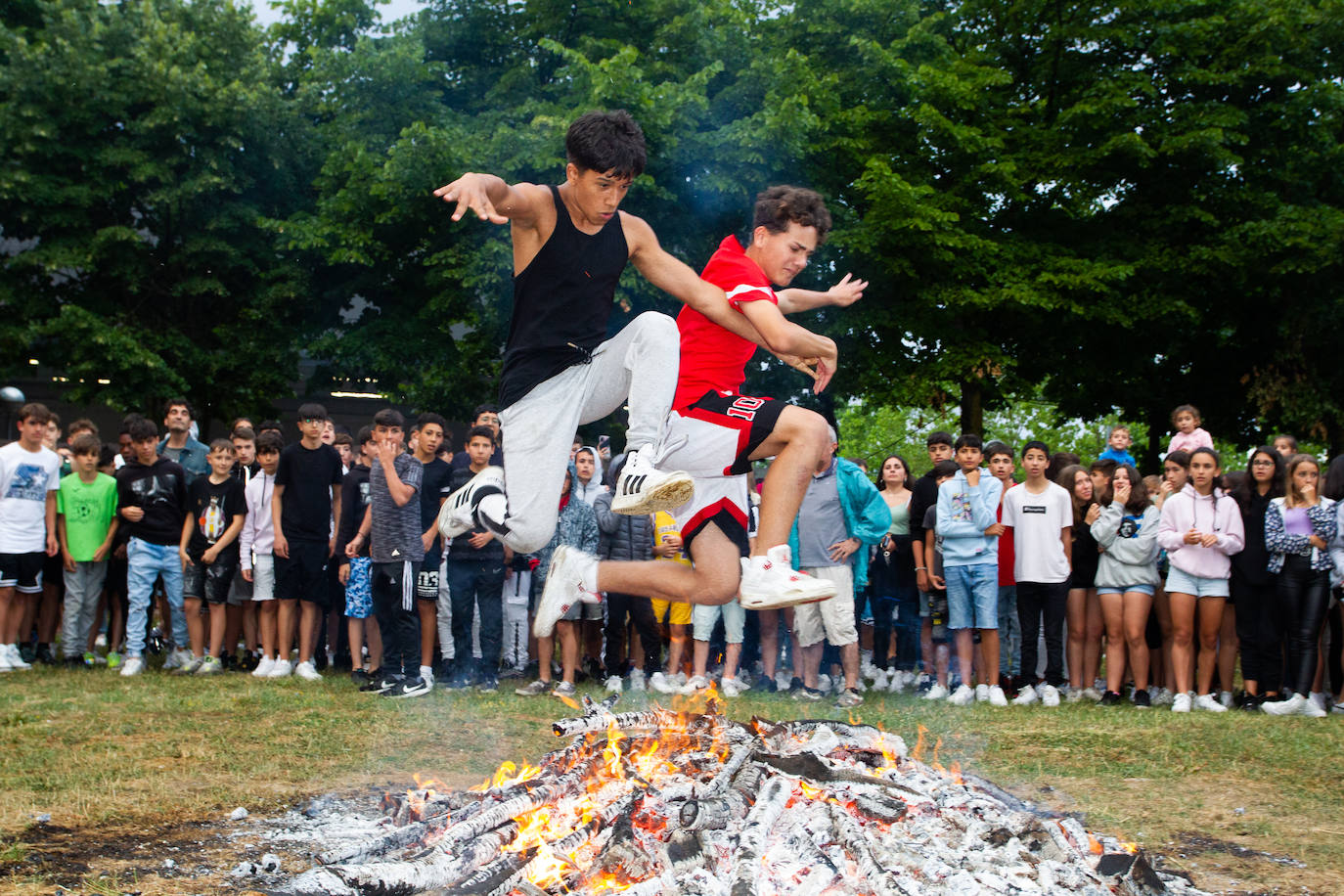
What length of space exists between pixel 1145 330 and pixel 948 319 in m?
3.81

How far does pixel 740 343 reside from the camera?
504 centimetres

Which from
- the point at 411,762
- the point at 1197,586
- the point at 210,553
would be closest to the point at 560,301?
the point at 411,762

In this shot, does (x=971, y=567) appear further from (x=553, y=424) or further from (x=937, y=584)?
(x=553, y=424)

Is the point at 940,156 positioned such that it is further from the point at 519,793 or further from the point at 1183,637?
the point at 519,793

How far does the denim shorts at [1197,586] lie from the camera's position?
873 cm

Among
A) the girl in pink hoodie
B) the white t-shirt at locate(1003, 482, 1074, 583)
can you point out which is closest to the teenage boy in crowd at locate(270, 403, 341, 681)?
the white t-shirt at locate(1003, 482, 1074, 583)

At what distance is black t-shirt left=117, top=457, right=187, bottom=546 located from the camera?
33.1 feet

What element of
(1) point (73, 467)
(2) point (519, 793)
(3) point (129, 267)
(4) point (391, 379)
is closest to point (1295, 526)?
(2) point (519, 793)

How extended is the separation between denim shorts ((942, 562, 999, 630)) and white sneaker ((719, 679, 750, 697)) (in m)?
1.75

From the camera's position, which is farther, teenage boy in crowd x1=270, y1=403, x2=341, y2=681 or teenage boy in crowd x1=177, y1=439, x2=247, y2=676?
teenage boy in crowd x1=177, y1=439, x2=247, y2=676

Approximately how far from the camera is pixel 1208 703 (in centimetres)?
863

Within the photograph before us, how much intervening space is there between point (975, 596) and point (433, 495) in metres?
4.45

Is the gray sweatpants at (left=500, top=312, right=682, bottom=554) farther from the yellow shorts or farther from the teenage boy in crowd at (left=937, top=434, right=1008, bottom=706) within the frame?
the teenage boy in crowd at (left=937, top=434, right=1008, bottom=706)

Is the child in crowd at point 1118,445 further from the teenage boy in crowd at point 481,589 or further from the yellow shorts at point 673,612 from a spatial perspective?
the teenage boy in crowd at point 481,589
